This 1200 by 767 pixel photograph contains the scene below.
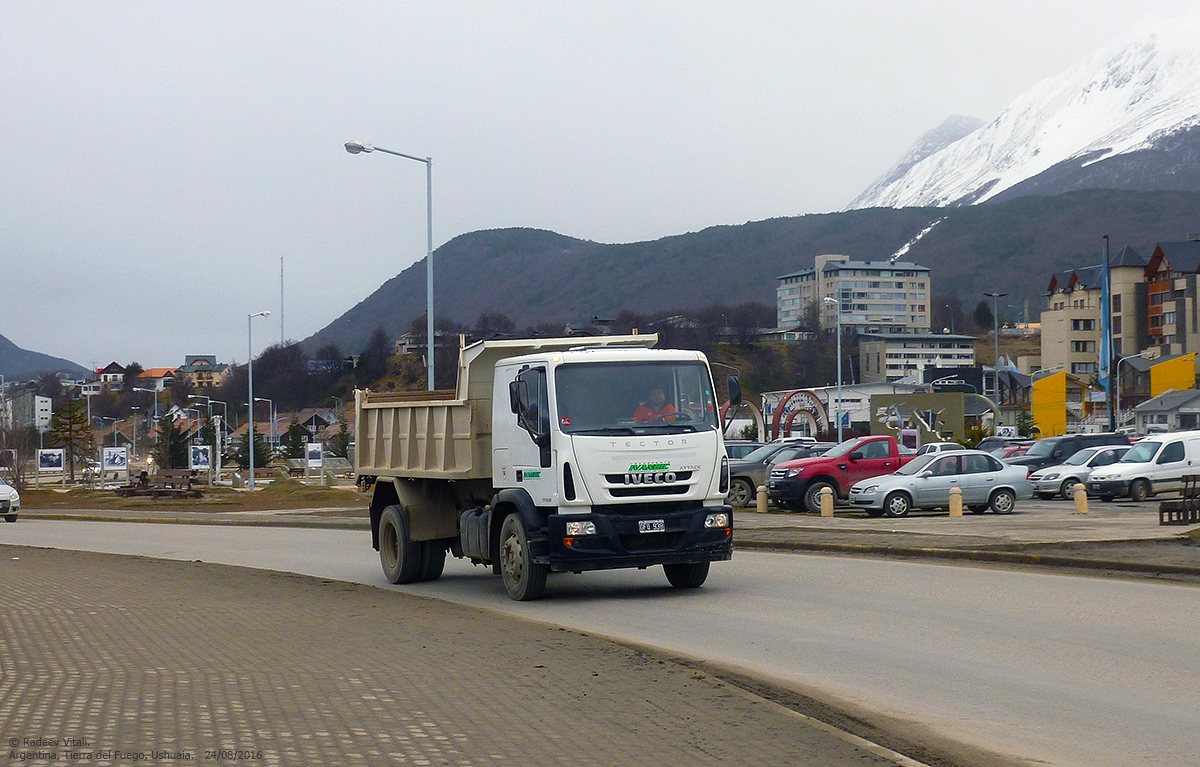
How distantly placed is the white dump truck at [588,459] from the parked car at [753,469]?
18580 millimetres

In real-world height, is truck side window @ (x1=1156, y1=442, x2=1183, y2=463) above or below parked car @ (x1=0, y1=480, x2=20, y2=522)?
above

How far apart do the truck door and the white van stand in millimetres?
24541

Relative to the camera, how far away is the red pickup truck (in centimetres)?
3003

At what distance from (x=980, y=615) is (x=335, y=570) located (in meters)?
10.6

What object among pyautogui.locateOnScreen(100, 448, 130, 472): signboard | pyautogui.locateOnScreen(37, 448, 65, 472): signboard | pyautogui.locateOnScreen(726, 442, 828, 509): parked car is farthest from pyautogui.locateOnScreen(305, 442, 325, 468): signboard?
pyautogui.locateOnScreen(726, 442, 828, 509): parked car

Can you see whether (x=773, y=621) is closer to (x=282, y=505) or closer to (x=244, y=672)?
(x=244, y=672)

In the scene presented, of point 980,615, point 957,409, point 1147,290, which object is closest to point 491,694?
point 980,615

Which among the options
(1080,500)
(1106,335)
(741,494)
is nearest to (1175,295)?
(1106,335)

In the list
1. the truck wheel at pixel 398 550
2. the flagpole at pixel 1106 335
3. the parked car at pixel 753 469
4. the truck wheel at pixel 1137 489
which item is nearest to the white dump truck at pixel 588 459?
the truck wheel at pixel 398 550

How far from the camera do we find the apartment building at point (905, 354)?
6801 inches

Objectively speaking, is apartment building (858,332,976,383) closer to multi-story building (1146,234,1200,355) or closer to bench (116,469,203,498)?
multi-story building (1146,234,1200,355)

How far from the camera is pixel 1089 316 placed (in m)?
128

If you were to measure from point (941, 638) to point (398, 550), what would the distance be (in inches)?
320

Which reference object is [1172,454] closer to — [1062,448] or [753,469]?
[1062,448]
